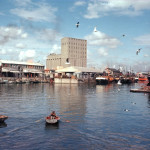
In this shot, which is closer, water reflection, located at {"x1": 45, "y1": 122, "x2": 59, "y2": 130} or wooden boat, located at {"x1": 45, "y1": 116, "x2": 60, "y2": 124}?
water reflection, located at {"x1": 45, "y1": 122, "x2": 59, "y2": 130}

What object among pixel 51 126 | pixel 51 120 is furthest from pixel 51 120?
pixel 51 126

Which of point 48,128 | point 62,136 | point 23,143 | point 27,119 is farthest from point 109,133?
point 27,119

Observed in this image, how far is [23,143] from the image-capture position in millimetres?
29328

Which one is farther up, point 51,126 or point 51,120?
point 51,120

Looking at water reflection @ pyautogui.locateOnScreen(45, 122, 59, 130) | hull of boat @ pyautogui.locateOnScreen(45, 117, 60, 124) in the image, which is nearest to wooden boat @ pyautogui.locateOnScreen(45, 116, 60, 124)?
hull of boat @ pyautogui.locateOnScreen(45, 117, 60, 124)

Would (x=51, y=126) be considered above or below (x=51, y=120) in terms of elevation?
below

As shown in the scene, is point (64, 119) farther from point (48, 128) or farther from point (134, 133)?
point (134, 133)

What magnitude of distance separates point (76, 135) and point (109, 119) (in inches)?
503

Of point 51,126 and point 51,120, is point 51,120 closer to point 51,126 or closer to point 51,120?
point 51,120

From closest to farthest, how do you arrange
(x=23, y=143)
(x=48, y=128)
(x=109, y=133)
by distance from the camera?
(x=23, y=143), (x=109, y=133), (x=48, y=128)

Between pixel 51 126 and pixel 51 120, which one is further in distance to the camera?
pixel 51 120

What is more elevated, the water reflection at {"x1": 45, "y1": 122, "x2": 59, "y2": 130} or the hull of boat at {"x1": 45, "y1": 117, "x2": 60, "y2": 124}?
the hull of boat at {"x1": 45, "y1": 117, "x2": 60, "y2": 124}

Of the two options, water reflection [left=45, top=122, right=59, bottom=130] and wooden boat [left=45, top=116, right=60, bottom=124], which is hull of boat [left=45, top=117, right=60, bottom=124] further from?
water reflection [left=45, top=122, right=59, bottom=130]

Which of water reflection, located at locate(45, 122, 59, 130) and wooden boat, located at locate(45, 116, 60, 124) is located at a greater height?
wooden boat, located at locate(45, 116, 60, 124)
